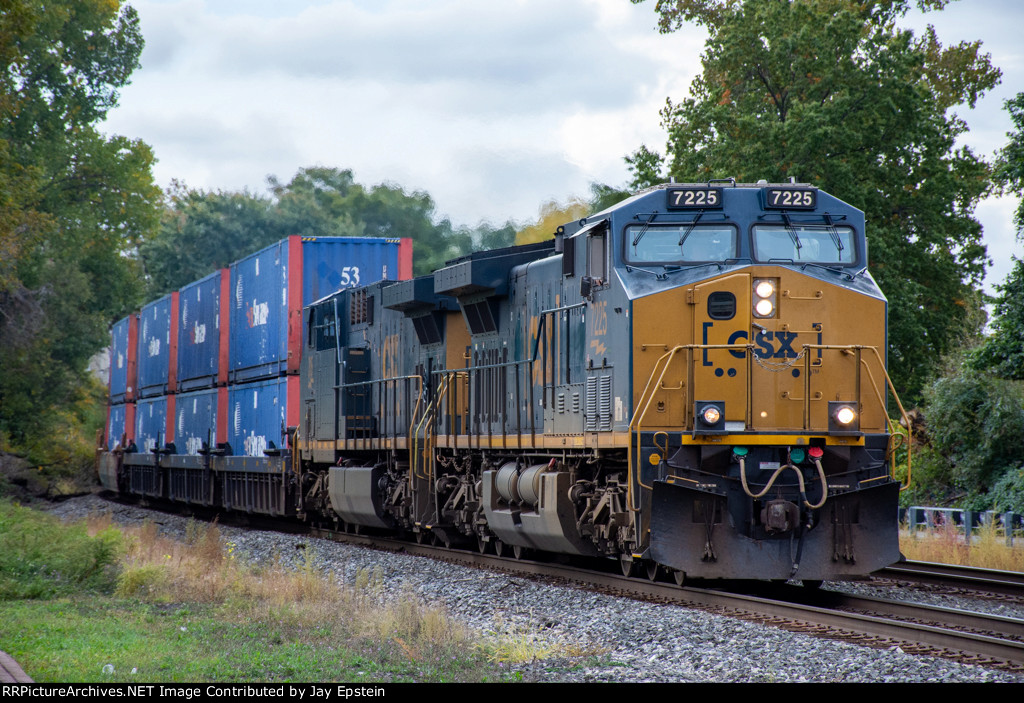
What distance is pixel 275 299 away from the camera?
69.8ft

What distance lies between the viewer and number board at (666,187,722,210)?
36.2 feet

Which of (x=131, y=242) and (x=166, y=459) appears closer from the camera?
(x=166, y=459)

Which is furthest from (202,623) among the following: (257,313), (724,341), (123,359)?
(123,359)

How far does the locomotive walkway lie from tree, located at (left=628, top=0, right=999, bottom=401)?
19708 millimetres

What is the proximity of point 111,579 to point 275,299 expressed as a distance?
9629 millimetres

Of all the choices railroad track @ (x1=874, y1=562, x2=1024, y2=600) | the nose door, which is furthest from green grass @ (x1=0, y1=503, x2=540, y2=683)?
railroad track @ (x1=874, y1=562, x2=1024, y2=600)

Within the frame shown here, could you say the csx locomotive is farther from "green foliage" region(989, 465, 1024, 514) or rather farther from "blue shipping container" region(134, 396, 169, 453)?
"blue shipping container" region(134, 396, 169, 453)

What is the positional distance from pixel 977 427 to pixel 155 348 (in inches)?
829

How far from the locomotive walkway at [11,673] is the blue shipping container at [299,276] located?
13944mm

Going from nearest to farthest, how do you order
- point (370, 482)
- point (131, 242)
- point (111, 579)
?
1. point (111, 579)
2. point (370, 482)
3. point (131, 242)

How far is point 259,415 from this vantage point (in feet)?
72.2

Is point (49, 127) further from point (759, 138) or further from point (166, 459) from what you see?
point (759, 138)

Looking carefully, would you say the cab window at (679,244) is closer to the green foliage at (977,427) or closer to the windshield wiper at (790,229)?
the windshield wiper at (790,229)
